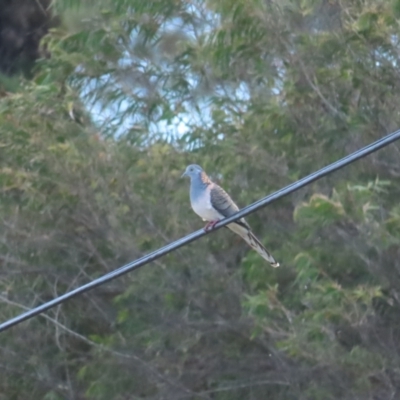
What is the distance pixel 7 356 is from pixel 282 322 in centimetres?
308

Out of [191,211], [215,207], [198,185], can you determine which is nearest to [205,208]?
[215,207]

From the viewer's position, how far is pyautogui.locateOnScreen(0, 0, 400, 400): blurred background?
7008 mm

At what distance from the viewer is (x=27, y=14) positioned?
12.7 meters

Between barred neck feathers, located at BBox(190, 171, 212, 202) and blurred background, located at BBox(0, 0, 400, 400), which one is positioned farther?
blurred background, located at BBox(0, 0, 400, 400)

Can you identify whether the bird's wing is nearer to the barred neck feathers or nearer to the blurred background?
the barred neck feathers

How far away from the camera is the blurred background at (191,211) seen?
7.01m

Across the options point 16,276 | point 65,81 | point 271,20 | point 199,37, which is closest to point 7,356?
point 16,276

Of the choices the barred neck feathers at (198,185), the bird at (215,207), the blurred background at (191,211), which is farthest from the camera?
the blurred background at (191,211)

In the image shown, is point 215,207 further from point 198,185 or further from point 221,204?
point 198,185

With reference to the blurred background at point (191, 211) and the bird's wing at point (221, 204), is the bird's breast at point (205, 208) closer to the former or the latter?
the bird's wing at point (221, 204)

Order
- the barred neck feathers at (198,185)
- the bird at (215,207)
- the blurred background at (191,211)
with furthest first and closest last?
the blurred background at (191,211)
the barred neck feathers at (198,185)
the bird at (215,207)

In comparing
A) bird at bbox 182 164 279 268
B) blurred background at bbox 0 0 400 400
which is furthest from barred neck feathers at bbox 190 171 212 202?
blurred background at bbox 0 0 400 400

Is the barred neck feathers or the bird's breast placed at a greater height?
the barred neck feathers

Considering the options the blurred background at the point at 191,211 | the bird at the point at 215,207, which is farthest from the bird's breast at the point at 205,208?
the blurred background at the point at 191,211
